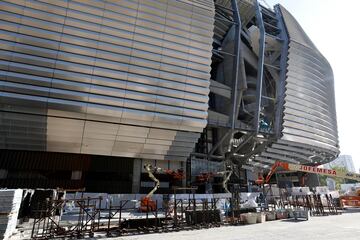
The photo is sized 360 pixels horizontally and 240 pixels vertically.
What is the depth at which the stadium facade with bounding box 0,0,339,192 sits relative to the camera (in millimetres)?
30703

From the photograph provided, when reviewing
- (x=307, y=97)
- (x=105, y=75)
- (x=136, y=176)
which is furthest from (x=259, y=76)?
(x=136, y=176)

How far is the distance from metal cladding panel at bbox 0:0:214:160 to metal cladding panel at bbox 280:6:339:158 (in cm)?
2133

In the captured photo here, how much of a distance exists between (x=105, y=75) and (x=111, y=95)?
9.36ft

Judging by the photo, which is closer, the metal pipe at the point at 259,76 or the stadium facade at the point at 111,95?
the stadium facade at the point at 111,95

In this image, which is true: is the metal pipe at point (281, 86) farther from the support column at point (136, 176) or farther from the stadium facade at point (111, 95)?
the support column at point (136, 176)

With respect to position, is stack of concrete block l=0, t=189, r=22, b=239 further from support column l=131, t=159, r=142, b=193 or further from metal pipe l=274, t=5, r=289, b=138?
A: metal pipe l=274, t=5, r=289, b=138

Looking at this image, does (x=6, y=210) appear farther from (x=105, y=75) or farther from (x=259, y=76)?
(x=259, y=76)

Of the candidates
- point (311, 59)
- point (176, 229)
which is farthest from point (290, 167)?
point (311, 59)

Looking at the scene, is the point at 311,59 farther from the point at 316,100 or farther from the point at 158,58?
the point at 158,58

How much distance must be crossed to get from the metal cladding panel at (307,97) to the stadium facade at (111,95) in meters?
0.65

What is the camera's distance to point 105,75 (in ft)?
111

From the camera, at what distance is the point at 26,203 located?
20.5 meters

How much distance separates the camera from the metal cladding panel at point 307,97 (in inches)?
1978

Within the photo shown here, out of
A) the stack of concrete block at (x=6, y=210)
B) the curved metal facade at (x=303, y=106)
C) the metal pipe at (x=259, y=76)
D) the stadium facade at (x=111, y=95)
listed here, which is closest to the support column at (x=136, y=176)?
the stadium facade at (x=111, y=95)
